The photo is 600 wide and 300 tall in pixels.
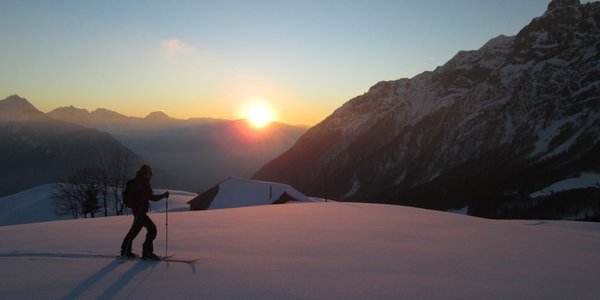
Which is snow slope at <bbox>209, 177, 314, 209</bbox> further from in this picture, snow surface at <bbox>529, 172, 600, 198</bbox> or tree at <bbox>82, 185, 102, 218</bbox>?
snow surface at <bbox>529, 172, 600, 198</bbox>

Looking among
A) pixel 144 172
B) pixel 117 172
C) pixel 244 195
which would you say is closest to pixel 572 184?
pixel 244 195

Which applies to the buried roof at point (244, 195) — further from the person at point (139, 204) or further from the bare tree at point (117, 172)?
the person at point (139, 204)

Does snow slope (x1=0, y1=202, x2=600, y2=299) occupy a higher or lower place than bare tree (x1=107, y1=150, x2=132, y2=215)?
lower

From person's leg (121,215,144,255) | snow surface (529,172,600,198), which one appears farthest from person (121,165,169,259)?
snow surface (529,172,600,198)

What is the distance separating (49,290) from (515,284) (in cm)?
873

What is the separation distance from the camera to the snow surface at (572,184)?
588 feet

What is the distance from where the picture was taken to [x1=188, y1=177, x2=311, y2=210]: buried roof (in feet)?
205

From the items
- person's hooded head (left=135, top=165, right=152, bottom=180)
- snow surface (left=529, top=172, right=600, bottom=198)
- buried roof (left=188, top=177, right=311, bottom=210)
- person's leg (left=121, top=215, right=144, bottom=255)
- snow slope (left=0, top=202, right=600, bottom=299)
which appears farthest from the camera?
snow surface (left=529, top=172, right=600, bottom=198)

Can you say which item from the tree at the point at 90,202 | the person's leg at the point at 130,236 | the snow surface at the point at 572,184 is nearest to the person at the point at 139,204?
the person's leg at the point at 130,236

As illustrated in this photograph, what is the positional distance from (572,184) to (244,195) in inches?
6464

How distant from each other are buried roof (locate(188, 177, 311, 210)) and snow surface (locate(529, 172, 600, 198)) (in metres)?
150

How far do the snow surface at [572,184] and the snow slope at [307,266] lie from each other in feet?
616

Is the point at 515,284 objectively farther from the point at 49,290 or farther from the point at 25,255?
the point at 25,255

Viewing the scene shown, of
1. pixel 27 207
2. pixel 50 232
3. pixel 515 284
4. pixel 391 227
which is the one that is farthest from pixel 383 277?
pixel 27 207
